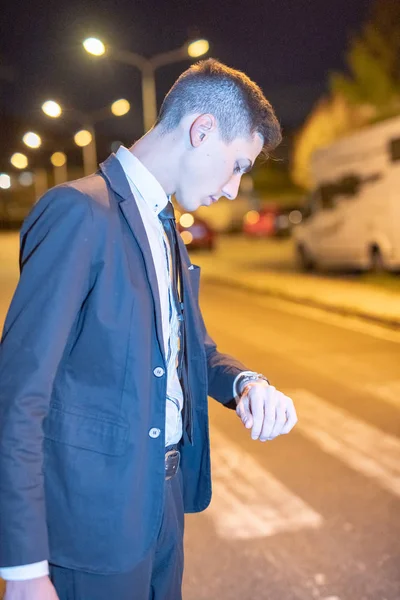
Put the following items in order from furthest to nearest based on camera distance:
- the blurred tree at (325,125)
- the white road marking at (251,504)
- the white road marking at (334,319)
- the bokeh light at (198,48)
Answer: the blurred tree at (325,125)
the bokeh light at (198,48)
the white road marking at (334,319)
the white road marking at (251,504)

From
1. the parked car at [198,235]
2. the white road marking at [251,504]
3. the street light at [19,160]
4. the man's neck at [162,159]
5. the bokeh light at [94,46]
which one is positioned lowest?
the white road marking at [251,504]

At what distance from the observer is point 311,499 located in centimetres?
445

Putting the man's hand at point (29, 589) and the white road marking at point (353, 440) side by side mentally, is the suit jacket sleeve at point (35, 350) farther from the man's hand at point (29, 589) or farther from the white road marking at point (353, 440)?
the white road marking at point (353, 440)

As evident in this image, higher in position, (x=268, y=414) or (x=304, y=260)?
(x=268, y=414)

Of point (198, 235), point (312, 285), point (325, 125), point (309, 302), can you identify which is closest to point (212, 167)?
point (309, 302)

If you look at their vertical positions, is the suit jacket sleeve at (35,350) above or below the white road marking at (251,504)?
above

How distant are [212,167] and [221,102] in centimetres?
16

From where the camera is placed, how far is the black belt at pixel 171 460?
194cm

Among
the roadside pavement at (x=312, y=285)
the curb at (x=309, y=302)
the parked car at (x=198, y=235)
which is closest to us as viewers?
Answer: the curb at (x=309, y=302)

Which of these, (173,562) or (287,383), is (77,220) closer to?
(173,562)

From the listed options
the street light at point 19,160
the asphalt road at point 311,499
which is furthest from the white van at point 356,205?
the street light at point 19,160

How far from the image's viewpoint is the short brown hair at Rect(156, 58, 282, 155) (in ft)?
6.01

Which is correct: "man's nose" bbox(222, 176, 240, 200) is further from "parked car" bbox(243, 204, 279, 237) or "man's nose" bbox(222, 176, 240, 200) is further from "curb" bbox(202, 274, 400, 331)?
"parked car" bbox(243, 204, 279, 237)

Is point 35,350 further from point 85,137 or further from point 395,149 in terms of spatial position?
point 85,137
